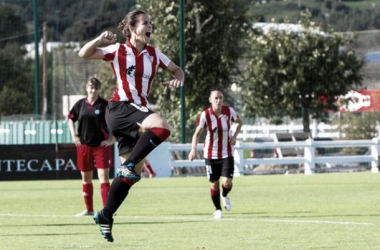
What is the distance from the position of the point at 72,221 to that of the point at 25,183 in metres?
13.1

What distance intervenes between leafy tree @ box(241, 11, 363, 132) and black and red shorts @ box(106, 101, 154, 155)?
32.1 meters

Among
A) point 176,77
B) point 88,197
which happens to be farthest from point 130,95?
point 88,197

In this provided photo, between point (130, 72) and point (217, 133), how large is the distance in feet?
19.7

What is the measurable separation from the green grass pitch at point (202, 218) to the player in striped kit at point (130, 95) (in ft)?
2.97

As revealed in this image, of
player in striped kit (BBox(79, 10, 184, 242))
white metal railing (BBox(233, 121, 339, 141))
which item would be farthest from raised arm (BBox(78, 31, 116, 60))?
white metal railing (BBox(233, 121, 339, 141))

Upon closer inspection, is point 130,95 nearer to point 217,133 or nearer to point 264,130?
point 217,133

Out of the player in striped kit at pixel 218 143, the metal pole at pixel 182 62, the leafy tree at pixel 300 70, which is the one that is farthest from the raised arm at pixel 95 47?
the leafy tree at pixel 300 70

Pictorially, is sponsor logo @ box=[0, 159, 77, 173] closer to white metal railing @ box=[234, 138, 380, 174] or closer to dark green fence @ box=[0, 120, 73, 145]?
dark green fence @ box=[0, 120, 73, 145]

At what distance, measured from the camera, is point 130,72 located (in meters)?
10.2

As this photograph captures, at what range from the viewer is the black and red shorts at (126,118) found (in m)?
9.91

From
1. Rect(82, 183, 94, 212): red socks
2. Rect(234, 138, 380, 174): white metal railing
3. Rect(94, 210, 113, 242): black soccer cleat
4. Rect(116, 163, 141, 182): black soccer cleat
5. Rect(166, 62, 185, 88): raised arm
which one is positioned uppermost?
Rect(166, 62, 185, 88): raised arm

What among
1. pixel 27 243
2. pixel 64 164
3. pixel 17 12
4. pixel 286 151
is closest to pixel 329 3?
pixel 17 12

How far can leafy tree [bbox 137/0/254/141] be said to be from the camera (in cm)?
3566

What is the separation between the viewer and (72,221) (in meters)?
14.4
